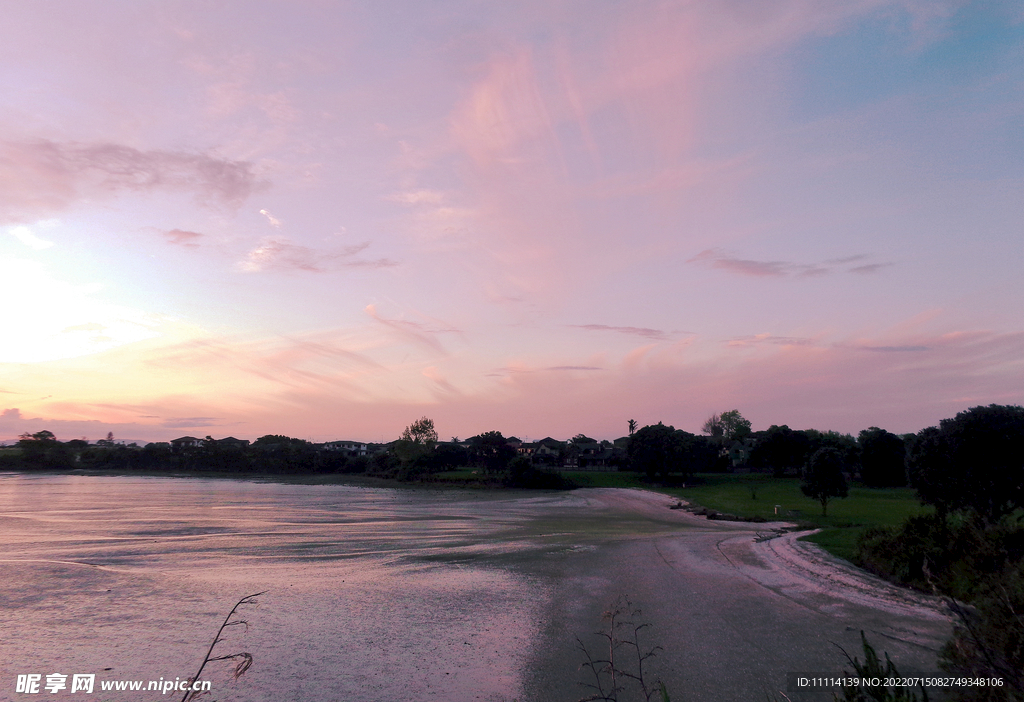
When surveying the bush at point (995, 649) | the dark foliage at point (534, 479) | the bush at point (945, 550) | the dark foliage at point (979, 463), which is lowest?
the dark foliage at point (534, 479)

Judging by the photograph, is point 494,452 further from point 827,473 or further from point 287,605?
point 287,605

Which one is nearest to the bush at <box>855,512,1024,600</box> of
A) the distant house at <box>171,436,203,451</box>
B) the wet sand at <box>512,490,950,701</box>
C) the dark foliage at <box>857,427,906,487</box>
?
the wet sand at <box>512,490,950,701</box>

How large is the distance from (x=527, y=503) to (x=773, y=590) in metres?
47.8

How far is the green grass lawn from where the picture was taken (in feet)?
87.4

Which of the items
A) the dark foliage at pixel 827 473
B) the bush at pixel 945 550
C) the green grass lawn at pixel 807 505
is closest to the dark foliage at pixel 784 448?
the green grass lawn at pixel 807 505

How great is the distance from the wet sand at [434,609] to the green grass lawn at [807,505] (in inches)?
117

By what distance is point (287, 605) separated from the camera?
16.7 meters

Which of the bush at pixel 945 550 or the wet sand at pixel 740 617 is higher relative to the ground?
the bush at pixel 945 550

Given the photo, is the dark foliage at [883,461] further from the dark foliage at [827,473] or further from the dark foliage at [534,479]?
the dark foliage at [827,473]

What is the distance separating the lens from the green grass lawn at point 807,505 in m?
26.6

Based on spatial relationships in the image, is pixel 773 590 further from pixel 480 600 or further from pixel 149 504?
pixel 149 504

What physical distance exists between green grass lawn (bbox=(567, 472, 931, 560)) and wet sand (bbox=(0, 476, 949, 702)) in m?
2.98

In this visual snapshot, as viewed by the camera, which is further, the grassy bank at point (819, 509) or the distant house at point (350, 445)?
the distant house at point (350, 445)

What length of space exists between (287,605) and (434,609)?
13.9ft
